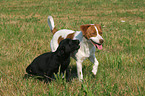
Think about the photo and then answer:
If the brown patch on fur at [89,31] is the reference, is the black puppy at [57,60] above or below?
below

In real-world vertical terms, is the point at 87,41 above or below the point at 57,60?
above

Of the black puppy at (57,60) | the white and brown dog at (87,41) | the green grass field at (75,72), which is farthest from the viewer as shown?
the black puppy at (57,60)

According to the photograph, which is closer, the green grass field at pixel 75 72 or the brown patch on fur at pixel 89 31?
the green grass field at pixel 75 72

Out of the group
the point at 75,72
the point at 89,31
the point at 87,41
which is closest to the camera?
the point at 89,31

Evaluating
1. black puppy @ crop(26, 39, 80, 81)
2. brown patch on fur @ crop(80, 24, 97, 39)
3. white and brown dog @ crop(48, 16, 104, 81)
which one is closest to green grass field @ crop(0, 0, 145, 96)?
black puppy @ crop(26, 39, 80, 81)

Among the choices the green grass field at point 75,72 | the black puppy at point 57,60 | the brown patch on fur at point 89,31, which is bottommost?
the green grass field at point 75,72

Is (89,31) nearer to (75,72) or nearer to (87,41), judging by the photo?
(87,41)

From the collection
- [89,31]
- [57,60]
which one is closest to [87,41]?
[89,31]

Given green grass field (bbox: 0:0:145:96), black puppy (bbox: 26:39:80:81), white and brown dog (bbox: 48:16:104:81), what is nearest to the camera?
green grass field (bbox: 0:0:145:96)

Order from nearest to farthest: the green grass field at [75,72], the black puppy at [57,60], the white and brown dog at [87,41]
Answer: the green grass field at [75,72] → the white and brown dog at [87,41] → the black puppy at [57,60]

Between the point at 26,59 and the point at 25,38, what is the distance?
7.58ft

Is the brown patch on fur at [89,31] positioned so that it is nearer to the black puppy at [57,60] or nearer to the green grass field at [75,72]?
the black puppy at [57,60]

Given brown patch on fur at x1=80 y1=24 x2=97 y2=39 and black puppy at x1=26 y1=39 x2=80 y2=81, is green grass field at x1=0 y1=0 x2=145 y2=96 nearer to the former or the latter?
black puppy at x1=26 y1=39 x2=80 y2=81

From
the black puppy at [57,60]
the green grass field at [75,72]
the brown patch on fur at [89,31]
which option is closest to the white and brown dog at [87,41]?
the brown patch on fur at [89,31]
